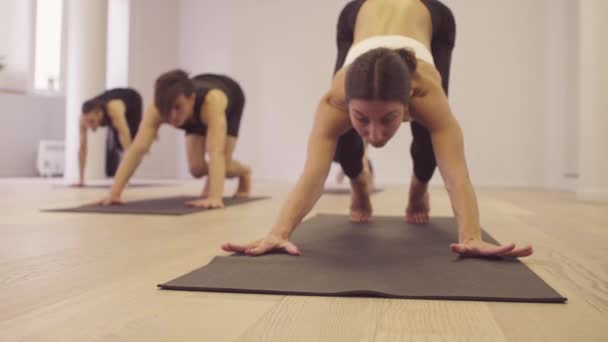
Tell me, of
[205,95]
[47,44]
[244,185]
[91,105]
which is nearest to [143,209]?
[205,95]

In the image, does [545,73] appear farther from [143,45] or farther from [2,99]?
[2,99]

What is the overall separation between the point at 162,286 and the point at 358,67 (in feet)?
2.05

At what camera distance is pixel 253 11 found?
7527mm

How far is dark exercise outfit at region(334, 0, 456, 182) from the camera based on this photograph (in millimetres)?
2023

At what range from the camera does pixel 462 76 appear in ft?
21.9

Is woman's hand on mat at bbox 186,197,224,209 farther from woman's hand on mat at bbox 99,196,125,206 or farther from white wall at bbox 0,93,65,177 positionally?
white wall at bbox 0,93,65,177

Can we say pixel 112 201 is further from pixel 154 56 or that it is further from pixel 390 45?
pixel 154 56

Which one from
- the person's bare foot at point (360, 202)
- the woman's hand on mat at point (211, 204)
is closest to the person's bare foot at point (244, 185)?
the woman's hand on mat at point (211, 204)

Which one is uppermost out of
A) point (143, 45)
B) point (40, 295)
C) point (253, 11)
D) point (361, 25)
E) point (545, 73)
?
point (253, 11)

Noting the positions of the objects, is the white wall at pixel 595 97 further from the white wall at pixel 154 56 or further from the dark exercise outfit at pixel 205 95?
the white wall at pixel 154 56

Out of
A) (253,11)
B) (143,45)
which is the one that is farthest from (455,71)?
(143,45)

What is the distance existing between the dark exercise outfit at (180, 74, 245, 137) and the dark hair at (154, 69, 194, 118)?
22cm

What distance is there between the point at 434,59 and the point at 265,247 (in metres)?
1.00

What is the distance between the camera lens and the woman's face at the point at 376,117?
1.29 metres
